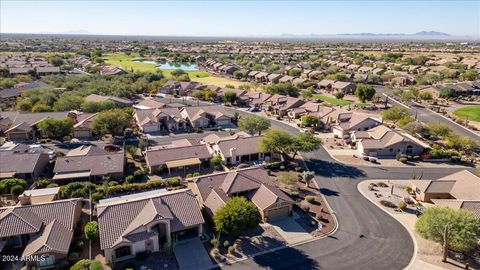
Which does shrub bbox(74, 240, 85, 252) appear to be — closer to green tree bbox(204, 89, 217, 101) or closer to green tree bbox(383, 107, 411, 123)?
green tree bbox(383, 107, 411, 123)

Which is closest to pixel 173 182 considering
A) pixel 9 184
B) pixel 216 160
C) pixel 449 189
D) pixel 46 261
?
pixel 216 160

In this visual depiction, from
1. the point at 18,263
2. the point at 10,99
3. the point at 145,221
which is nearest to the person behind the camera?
the point at 18,263

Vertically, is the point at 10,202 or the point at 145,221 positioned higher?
the point at 145,221

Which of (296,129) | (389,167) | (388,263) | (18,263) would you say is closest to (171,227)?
(18,263)

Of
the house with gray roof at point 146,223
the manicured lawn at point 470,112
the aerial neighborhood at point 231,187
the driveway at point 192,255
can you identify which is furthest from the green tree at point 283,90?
the driveway at point 192,255

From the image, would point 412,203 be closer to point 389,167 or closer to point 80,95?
point 389,167

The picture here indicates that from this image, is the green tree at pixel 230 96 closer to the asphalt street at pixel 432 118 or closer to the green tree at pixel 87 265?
the asphalt street at pixel 432 118
